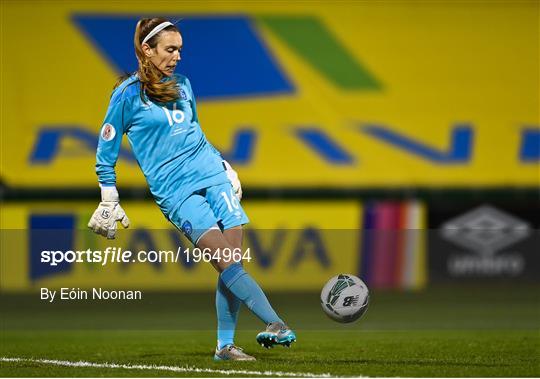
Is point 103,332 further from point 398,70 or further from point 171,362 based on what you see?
point 398,70

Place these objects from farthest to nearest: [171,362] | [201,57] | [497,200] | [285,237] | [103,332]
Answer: [201,57] → [497,200] → [285,237] → [103,332] → [171,362]

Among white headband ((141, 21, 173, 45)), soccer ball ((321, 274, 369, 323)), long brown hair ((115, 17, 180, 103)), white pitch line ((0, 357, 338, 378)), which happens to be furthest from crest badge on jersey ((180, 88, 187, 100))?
white pitch line ((0, 357, 338, 378))

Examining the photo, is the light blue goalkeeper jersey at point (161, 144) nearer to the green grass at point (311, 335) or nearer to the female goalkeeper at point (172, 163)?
the female goalkeeper at point (172, 163)

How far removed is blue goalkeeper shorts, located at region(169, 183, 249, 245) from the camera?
637 cm

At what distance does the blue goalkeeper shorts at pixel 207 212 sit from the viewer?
251 inches

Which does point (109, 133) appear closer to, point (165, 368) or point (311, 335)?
point (165, 368)

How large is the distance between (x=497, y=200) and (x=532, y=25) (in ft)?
11.2

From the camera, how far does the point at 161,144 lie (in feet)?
21.3

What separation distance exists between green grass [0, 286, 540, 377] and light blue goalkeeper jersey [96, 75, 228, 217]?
108 centimetres

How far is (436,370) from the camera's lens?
623cm

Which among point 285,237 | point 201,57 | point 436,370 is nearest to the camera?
point 436,370

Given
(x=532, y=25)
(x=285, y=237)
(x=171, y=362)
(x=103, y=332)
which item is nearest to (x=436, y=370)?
(x=171, y=362)

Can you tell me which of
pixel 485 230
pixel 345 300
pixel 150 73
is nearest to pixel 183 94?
pixel 150 73

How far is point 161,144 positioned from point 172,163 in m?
0.13
